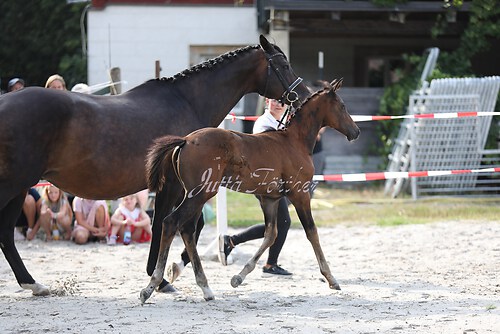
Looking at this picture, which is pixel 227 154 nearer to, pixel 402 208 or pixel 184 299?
pixel 184 299

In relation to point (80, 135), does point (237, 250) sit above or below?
below

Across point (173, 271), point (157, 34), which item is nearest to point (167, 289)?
point (173, 271)

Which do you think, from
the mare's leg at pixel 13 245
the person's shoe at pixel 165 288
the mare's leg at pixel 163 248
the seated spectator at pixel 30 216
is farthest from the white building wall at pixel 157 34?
the mare's leg at pixel 163 248

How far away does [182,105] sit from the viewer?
7031 millimetres

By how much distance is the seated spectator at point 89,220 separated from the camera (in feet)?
33.4

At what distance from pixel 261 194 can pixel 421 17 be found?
11.2 m

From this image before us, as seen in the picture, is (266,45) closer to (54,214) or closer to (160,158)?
(160,158)

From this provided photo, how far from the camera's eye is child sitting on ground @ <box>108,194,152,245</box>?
10.1 meters

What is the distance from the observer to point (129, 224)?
33.3 ft

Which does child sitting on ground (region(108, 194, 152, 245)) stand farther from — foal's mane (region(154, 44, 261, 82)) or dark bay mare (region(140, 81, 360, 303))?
dark bay mare (region(140, 81, 360, 303))

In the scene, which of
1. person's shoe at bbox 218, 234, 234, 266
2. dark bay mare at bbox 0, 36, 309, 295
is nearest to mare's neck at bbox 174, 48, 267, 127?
dark bay mare at bbox 0, 36, 309, 295

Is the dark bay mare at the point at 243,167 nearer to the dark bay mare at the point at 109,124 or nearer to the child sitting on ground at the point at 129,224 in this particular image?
the dark bay mare at the point at 109,124

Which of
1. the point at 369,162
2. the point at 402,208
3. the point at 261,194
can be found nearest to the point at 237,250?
the point at 261,194

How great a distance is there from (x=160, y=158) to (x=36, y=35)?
16.1 meters
